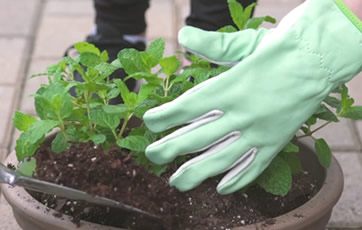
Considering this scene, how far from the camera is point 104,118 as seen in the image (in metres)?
1.12

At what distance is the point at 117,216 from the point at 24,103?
1.07 metres

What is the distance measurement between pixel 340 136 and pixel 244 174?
0.99 m

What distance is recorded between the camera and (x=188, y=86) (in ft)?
3.85

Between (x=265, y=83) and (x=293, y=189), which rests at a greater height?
(x=265, y=83)

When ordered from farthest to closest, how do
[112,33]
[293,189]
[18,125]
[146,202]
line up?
[112,33], [293,189], [18,125], [146,202]

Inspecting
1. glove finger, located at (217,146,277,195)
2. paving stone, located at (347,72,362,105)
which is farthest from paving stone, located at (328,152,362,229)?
glove finger, located at (217,146,277,195)

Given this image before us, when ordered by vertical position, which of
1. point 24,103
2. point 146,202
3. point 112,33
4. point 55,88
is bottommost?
point 24,103

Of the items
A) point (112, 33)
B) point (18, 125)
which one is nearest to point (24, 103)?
point (112, 33)

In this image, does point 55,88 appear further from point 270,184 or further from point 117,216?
point 270,184

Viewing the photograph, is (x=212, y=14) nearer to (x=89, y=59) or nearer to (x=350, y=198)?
(x=350, y=198)

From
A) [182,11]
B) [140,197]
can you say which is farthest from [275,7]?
[140,197]

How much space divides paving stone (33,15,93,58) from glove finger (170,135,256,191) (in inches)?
55.0

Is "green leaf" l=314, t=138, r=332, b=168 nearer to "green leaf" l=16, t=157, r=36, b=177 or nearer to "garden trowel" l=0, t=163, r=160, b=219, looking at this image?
"garden trowel" l=0, t=163, r=160, b=219

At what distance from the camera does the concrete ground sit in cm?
176
